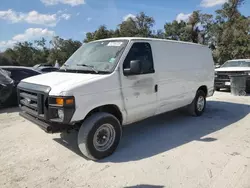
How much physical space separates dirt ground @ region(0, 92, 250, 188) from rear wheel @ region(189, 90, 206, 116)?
0.72 m

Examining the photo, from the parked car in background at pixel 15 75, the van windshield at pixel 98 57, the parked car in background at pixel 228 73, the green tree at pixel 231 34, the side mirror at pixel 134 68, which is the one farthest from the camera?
the green tree at pixel 231 34

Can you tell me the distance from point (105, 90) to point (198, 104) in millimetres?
3885

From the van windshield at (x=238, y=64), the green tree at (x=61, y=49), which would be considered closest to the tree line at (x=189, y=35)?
the green tree at (x=61, y=49)

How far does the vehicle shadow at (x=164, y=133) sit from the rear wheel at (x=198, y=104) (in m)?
0.17

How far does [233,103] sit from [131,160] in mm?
6480

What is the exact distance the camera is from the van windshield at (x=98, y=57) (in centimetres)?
424

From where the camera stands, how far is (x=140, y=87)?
4.56 metres

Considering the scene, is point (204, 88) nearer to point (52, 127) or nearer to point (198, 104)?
point (198, 104)

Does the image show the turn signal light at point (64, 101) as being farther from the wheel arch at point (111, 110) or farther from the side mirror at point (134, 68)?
the side mirror at point (134, 68)

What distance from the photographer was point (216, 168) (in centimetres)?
366

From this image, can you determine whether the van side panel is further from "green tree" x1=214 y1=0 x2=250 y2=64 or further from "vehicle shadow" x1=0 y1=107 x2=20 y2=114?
"green tree" x1=214 y1=0 x2=250 y2=64

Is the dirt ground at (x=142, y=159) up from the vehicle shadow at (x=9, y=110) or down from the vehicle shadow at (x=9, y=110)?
down

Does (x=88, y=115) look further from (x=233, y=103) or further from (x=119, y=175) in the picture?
(x=233, y=103)

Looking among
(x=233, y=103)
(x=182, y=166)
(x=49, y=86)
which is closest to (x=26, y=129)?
(x=49, y=86)
